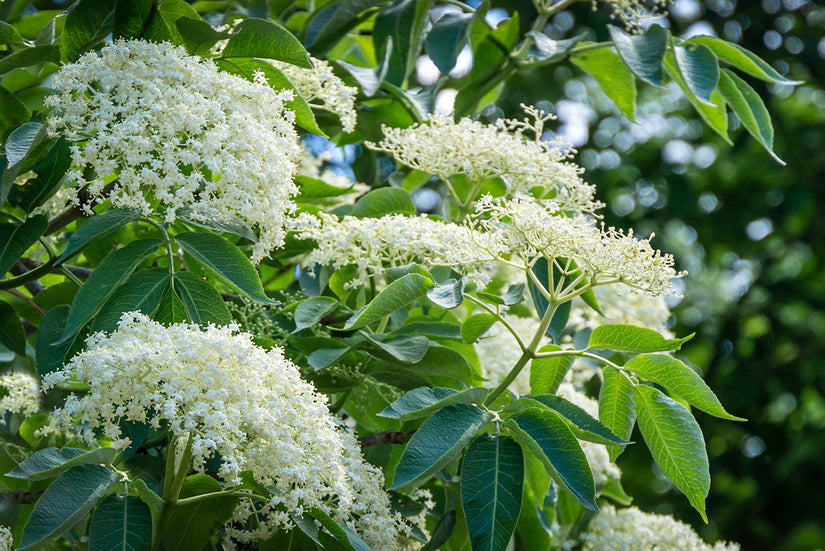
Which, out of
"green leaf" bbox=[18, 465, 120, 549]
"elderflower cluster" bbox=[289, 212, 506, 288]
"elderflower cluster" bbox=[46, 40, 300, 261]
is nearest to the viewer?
"green leaf" bbox=[18, 465, 120, 549]

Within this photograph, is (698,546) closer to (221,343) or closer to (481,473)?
(481,473)

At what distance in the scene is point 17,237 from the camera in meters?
1.40

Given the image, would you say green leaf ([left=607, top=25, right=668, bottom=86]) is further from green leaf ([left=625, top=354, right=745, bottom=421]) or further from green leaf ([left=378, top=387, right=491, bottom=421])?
green leaf ([left=378, top=387, right=491, bottom=421])

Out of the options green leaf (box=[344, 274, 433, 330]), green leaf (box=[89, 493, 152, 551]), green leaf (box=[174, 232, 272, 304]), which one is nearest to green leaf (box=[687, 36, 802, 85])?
green leaf (box=[344, 274, 433, 330])

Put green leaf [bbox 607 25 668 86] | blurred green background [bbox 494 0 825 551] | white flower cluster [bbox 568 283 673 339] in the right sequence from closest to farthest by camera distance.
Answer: green leaf [bbox 607 25 668 86]
white flower cluster [bbox 568 283 673 339]
blurred green background [bbox 494 0 825 551]

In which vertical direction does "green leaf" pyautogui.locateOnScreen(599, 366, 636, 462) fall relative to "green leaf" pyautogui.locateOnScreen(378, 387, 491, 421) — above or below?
below

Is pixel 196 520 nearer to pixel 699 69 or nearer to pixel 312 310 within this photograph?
pixel 312 310

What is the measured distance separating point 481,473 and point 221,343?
0.42 m

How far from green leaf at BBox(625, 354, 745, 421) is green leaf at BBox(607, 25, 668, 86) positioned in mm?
666

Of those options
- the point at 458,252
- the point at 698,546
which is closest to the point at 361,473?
the point at 458,252

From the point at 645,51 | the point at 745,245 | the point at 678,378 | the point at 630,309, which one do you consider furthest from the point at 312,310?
the point at 745,245

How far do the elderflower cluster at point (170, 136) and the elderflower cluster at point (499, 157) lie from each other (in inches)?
17.5

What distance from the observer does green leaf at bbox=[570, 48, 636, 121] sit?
2.11 meters

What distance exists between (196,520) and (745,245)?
5.56 meters
